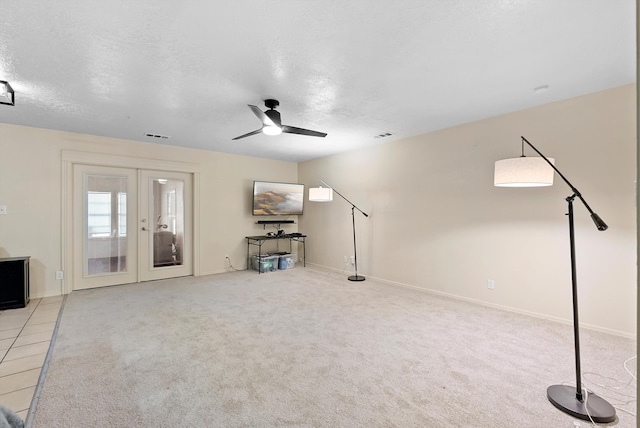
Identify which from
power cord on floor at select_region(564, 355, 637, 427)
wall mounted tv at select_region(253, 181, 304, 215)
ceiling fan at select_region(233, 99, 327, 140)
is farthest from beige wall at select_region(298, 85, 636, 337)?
ceiling fan at select_region(233, 99, 327, 140)

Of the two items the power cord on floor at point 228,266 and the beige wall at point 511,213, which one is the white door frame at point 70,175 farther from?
the beige wall at point 511,213

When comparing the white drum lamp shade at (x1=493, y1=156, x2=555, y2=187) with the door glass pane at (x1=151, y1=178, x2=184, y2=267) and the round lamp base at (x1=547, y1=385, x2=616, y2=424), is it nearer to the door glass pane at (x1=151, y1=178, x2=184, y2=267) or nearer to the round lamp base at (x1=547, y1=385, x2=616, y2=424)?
the round lamp base at (x1=547, y1=385, x2=616, y2=424)

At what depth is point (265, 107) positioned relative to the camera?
3.38 m

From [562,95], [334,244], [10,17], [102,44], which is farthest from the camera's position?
[334,244]

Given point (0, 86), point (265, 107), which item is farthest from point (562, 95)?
point (0, 86)

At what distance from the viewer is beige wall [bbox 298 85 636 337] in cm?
290

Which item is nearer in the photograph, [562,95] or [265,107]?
[562,95]

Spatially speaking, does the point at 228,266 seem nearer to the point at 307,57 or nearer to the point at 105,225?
the point at 105,225

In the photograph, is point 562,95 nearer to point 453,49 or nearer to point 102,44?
point 453,49

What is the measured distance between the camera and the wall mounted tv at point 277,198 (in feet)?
20.2

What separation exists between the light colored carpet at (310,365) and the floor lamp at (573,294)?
0.06 m

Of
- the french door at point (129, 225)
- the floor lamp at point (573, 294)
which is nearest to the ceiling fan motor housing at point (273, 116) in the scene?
the floor lamp at point (573, 294)

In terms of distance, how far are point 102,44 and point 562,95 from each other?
4.18 meters

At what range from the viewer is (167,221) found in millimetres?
5406
